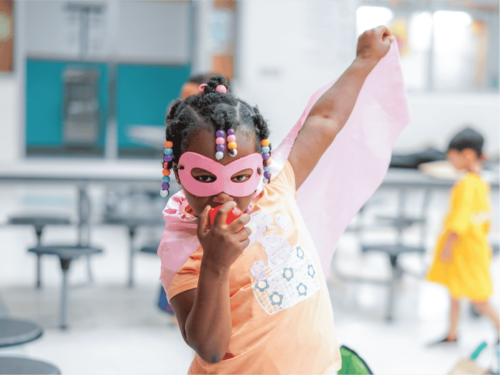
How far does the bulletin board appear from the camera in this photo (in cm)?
691

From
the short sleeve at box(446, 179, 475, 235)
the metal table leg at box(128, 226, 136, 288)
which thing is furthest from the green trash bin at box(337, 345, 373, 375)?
the metal table leg at box(128, 226, 136, 288)

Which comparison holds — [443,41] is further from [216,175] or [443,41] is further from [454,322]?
[216,175]

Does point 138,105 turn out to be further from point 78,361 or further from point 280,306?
point 280,306

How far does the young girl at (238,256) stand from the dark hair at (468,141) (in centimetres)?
185

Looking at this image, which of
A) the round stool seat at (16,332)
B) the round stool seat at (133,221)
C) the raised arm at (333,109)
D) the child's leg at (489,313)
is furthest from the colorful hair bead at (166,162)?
the round stool seat at (133,221)

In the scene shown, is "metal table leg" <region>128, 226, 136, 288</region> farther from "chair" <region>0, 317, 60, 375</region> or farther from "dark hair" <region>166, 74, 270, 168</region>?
"dark hair" <region>166, 74, 270, 168</region>

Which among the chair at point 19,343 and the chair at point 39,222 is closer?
the chair at point 19,343

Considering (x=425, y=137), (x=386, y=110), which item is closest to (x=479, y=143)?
(x=386, y=110)

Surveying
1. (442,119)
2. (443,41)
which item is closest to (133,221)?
(442,119)

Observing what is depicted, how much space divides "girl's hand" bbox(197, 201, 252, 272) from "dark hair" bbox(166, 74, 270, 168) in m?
0.15

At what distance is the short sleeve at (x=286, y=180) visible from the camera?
949mm

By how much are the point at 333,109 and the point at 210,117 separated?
0.36 m

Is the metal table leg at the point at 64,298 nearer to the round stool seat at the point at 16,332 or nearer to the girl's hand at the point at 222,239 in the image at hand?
the round stool seat at the point at 16,332

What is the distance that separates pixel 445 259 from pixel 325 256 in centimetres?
170
